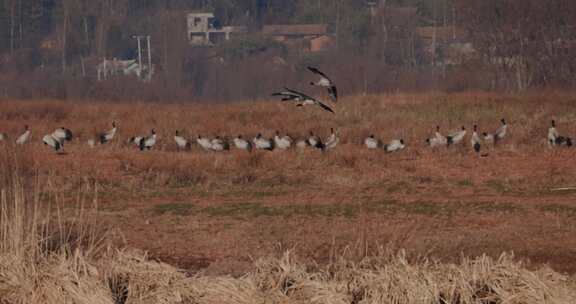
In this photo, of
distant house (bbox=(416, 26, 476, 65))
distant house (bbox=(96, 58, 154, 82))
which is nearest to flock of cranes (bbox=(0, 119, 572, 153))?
distant house (bbox=(416, 26, 476, 65))

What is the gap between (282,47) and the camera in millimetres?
64250

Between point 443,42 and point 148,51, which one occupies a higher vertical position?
point 443,42

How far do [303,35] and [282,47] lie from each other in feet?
18.4

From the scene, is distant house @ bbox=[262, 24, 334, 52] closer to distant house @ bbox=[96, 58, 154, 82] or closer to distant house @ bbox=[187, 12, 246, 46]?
distant house @ bbox=[187, 12, 246, 46]

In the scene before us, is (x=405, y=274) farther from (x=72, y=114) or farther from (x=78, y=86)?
(x=78, y=86)

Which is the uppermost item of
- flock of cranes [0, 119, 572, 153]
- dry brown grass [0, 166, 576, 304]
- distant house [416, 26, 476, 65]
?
dry brown grass [0, 166, 576, 304]

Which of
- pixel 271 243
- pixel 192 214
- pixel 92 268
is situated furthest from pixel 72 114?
pixel 92 268

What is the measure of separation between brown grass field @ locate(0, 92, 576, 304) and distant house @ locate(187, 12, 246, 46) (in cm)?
4242

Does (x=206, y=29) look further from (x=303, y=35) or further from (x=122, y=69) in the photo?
(x=122, y=69)

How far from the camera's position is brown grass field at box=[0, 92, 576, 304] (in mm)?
12680

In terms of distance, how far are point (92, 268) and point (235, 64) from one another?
48.1 m

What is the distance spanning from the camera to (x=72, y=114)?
3209 cm

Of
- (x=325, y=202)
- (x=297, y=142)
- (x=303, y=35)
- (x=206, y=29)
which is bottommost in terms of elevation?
(x=303, y=35)

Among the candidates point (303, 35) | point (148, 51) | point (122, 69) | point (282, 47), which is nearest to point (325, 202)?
point (122, 69)
